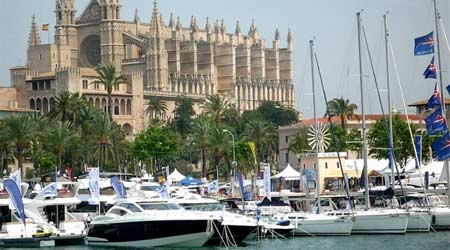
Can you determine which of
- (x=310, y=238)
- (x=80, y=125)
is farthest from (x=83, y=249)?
(x=80, y=125)

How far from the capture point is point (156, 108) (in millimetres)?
165500

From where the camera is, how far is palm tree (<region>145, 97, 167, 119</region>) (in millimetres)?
166137

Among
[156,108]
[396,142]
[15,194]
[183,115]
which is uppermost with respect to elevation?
[156,108]

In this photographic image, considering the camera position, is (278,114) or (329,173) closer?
(329,173)

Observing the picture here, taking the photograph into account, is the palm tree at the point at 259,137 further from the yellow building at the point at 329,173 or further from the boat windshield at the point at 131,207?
the boat windshield at the point at 131,207

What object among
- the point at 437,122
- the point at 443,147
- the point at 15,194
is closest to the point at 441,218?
the point at 437,122

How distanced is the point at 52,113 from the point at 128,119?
47899 mm

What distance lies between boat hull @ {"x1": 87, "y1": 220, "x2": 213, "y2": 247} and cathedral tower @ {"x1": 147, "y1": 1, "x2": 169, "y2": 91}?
128987 mm

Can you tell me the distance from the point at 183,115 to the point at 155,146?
149ft

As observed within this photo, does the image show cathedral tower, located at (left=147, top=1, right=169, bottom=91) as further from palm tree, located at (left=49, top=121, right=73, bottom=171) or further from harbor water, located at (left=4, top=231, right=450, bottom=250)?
harbor water, located at (left=4, top=231, right=450, bottom=250)

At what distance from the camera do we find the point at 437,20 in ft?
199

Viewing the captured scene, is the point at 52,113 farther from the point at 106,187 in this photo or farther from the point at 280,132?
the point at 106,187

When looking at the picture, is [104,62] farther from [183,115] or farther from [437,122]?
[437,122]

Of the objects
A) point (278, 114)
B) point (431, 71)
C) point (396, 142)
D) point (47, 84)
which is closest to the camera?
point (431, 71)
